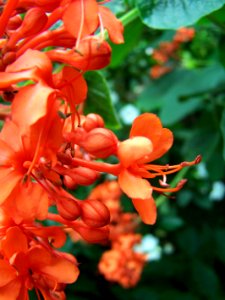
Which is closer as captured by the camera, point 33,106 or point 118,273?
point 33,106

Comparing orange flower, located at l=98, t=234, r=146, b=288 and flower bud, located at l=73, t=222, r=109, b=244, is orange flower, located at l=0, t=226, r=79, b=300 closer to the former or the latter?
flower bud, located at l=73, t=222, r=109, b=244

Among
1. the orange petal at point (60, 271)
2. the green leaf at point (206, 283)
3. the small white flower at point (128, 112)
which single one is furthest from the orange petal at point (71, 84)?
the small white flower at point (128, 112)

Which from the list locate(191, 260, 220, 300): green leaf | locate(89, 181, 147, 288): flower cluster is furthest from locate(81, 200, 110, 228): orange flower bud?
locate(191, 260, 220, 300): green leaf

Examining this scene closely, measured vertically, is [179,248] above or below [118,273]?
below

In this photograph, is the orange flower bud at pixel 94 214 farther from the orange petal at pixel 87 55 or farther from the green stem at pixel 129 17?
the green stem at pixel 129 17

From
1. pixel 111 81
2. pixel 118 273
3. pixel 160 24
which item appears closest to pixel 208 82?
pixel 118 273

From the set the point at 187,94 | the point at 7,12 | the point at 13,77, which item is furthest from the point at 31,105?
the point at 187,94

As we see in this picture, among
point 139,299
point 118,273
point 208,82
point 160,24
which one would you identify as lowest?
point 139,299

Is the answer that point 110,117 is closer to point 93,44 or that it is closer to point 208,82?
point 93,44
